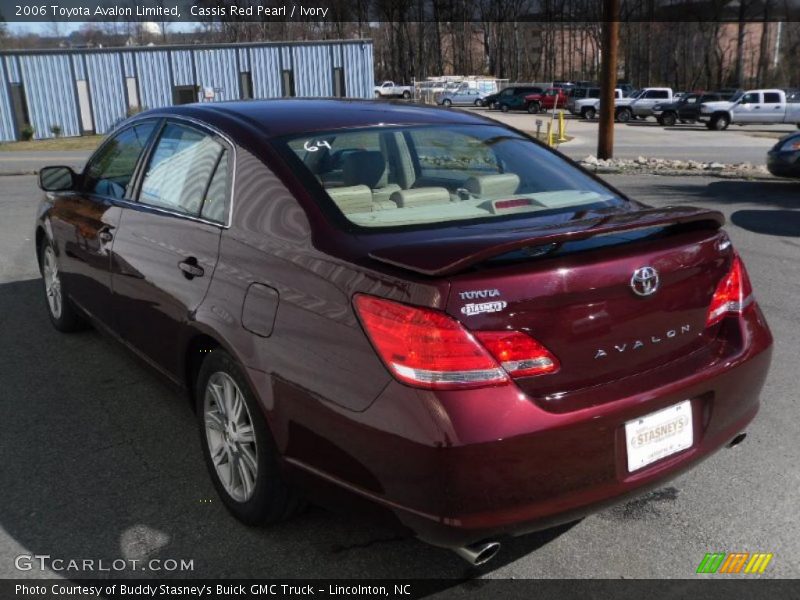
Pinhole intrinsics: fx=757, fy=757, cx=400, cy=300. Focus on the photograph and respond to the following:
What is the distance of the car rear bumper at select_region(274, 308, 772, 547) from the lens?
217 cm

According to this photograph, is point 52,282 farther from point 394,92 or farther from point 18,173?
point 394,92

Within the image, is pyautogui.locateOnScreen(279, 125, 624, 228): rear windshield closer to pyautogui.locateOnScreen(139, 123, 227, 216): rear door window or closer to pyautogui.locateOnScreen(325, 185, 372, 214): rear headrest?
pyautogui.locateOnScreen(325, 185, 372, 214): rear headrest

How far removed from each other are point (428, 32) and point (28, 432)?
86.0 m

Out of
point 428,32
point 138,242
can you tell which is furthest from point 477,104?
point 138,242

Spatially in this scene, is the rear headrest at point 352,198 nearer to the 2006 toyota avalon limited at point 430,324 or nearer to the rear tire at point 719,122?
the 2006 toyota avalon limited at point 430,324

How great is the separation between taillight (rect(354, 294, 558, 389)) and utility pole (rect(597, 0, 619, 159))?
15.2m

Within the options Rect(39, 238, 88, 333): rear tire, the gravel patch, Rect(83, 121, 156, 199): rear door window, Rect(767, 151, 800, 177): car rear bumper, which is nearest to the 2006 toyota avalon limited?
Rect(83, 121, 156, 199): rear door window

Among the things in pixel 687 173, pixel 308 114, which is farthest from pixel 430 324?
pixel 687 173

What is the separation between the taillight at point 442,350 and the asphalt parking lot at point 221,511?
0.65m

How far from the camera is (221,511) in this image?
10.4 feet

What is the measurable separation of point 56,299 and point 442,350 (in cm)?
417

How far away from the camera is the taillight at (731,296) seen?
9.00 ft

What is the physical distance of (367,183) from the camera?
10.9ft

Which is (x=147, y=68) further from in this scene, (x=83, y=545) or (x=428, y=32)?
(x=428, y=32)
